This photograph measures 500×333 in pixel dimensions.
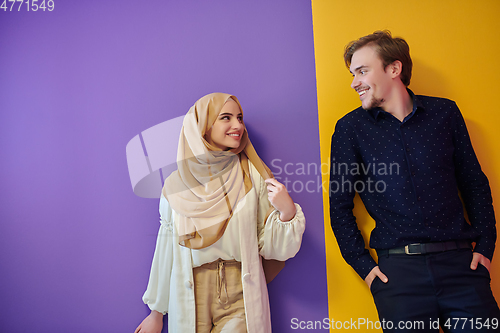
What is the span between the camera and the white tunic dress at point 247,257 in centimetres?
127

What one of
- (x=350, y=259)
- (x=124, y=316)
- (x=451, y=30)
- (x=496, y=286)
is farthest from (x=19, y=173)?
(x=496, y=286)

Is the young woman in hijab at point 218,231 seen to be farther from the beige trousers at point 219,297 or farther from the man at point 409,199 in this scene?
the man at point 409,199

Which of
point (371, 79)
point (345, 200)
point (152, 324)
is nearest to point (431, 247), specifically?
point (345, 200)

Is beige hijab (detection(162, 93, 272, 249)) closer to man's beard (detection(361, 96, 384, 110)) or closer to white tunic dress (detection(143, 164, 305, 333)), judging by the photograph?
white tunic dress (detection(143, 164, 305, 333))

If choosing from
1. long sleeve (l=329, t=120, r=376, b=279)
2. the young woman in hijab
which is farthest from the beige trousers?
long sleeve (l=329, t=120, r=376, b=279)

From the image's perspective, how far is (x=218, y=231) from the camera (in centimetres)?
126

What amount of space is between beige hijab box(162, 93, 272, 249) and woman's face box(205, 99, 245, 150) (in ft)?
0.08

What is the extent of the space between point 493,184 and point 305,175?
980 mm

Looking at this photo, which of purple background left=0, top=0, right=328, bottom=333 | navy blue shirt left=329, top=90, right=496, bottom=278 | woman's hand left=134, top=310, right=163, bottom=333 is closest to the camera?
navy blue shirt left=329, top=90, right=496, bottom=278

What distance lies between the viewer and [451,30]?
1.62 m

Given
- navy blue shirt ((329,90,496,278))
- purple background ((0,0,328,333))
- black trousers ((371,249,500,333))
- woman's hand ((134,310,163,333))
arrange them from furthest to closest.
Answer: purple background ((0,0,328,333)), woman's hand ((134,310,163,333)), navy blue shirt ((329,90,496,278)), black trousers ((371,249,500,333))

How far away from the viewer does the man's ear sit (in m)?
1.40

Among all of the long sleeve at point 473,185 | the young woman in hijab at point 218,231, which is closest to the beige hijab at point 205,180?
the young woman in hijab at point 218,231

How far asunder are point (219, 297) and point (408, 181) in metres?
0.98
